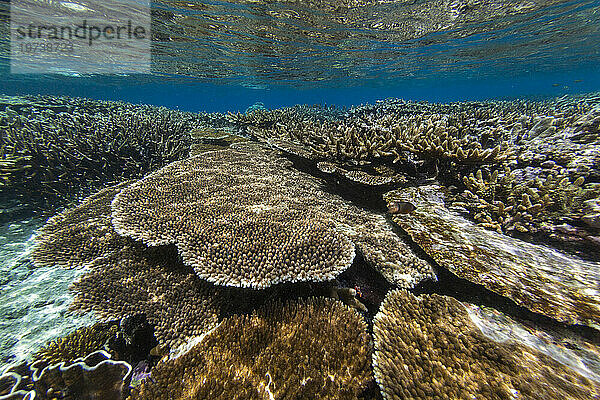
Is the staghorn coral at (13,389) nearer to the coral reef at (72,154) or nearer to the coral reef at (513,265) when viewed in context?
the coral reef at (513,265)

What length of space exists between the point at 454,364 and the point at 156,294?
329cm

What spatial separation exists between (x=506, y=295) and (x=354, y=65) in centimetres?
3394

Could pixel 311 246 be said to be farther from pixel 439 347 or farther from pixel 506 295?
pixel 506 295

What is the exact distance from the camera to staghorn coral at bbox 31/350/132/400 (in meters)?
1.97

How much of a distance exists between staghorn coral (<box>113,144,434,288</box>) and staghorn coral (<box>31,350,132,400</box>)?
43.6 inches

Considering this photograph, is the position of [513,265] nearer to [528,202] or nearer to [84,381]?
[528,202]

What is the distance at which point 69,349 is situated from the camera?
8.39 feet

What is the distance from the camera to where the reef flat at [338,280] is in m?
1.94

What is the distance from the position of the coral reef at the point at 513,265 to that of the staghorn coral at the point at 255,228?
36cm

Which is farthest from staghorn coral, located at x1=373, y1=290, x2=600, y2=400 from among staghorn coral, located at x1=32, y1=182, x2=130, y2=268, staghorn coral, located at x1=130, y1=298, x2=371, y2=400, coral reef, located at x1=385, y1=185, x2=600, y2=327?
staghorn coral, located at x1=32, y1=182, x2=130, y2=268

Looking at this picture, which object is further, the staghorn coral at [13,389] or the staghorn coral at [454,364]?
the staghorn coral at [13,389]

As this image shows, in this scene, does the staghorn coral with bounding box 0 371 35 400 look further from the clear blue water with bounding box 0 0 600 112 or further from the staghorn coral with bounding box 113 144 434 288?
the clear blue water with bounding box 0 0 600 112

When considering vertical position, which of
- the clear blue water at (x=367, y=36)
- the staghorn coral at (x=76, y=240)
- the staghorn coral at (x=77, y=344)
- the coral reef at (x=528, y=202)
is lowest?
the staghorn coral at (x=77, y=344)

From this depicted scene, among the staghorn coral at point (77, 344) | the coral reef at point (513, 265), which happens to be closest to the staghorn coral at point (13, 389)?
the staghorn coral at point (77, 344)
